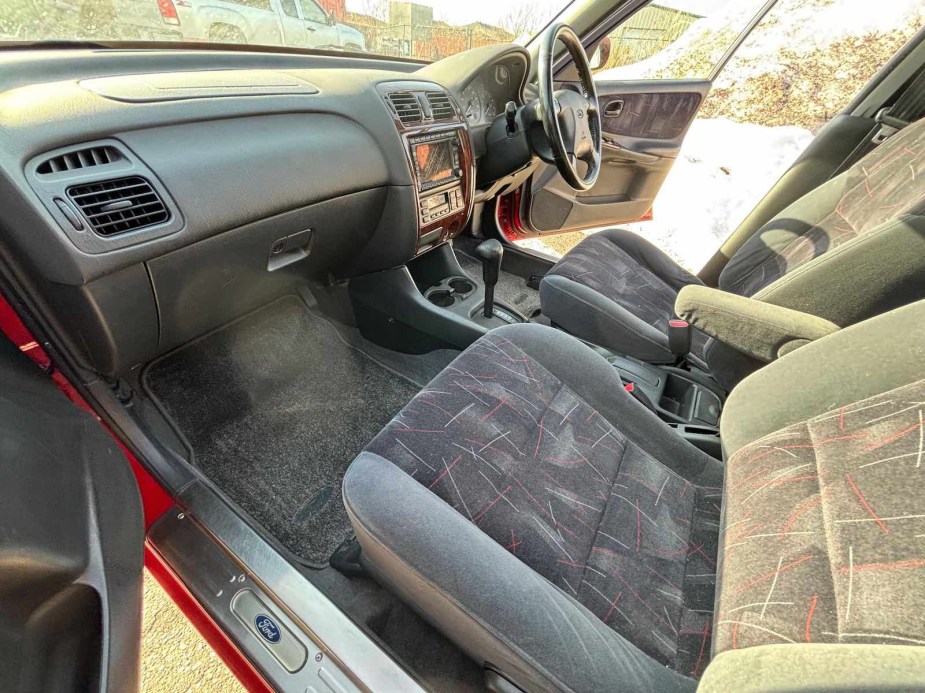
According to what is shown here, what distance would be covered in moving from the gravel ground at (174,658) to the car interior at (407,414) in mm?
201

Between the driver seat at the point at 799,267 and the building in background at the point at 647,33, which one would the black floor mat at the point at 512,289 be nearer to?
the driver seat at the point at 799,267

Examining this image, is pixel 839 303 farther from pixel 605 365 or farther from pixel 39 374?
pixel 39 374

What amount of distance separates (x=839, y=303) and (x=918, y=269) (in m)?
0.16

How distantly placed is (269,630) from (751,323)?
1.24m

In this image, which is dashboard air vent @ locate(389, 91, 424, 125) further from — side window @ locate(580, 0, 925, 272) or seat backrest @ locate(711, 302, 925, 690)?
side window @ locate(580, 0, 925, 272)

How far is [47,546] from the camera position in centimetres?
72

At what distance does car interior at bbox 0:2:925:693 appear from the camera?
613 mm

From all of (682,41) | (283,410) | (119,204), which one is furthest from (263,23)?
(682,41)

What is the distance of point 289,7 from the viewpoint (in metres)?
1.43

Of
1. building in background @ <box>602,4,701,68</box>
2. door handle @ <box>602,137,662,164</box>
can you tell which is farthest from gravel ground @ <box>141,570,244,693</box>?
building in background @ <box>602,4,701,68</box>

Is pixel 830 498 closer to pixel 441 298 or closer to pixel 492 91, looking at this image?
pixel 441 298

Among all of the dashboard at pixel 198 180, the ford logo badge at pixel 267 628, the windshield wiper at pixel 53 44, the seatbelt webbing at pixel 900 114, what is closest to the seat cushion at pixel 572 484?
the ford logo badge at pixel 267 628

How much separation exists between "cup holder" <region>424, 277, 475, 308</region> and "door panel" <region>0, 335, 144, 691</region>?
115cm

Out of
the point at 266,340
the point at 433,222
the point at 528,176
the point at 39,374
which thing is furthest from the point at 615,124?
the point at 39,374
